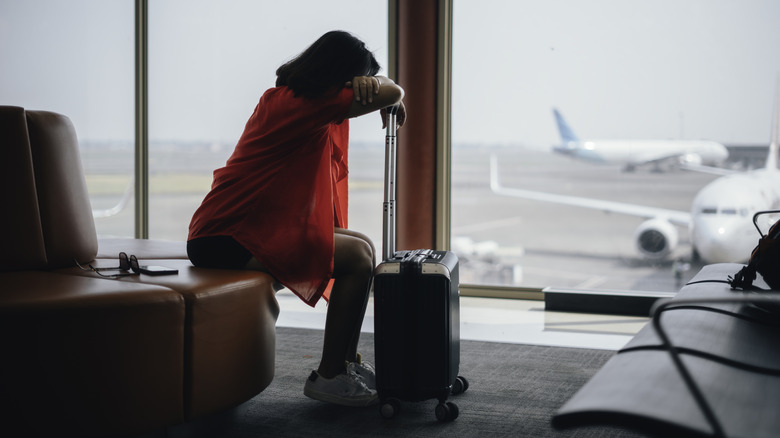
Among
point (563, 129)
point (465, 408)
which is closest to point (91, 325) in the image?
point (465, 408)

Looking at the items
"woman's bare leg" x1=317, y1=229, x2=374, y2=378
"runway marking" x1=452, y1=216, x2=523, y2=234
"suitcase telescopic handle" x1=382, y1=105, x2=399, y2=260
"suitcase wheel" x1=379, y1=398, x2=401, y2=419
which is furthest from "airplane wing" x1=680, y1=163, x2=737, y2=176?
"suitcase wheel" x1=379, y1=398, x2=401, y2=419

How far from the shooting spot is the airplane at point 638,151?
13.4 feet

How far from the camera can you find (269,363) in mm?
2170

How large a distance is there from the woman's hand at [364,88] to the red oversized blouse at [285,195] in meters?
0.02

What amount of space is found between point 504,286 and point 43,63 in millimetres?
3632

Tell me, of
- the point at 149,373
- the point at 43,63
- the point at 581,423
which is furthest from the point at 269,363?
the point at 43,63

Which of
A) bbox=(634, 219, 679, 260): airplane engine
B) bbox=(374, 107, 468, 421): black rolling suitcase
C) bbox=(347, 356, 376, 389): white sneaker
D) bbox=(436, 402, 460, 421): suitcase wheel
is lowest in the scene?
bbox=(436, 402, 460, 421): suitcase wheel

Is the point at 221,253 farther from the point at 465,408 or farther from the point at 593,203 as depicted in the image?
the point at 593,203

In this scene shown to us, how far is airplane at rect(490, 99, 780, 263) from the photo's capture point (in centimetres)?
393

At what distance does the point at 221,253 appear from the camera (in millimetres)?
2199

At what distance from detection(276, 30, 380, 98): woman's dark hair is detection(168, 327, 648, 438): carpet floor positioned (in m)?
0.99

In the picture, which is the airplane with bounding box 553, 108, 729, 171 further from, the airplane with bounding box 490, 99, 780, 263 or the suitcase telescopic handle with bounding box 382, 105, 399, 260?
the suitcase telescopic handle with bounding box 382, 105, 399, 260

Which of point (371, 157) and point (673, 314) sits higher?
point (371, 157)

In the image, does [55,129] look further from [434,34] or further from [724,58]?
[724,58]
